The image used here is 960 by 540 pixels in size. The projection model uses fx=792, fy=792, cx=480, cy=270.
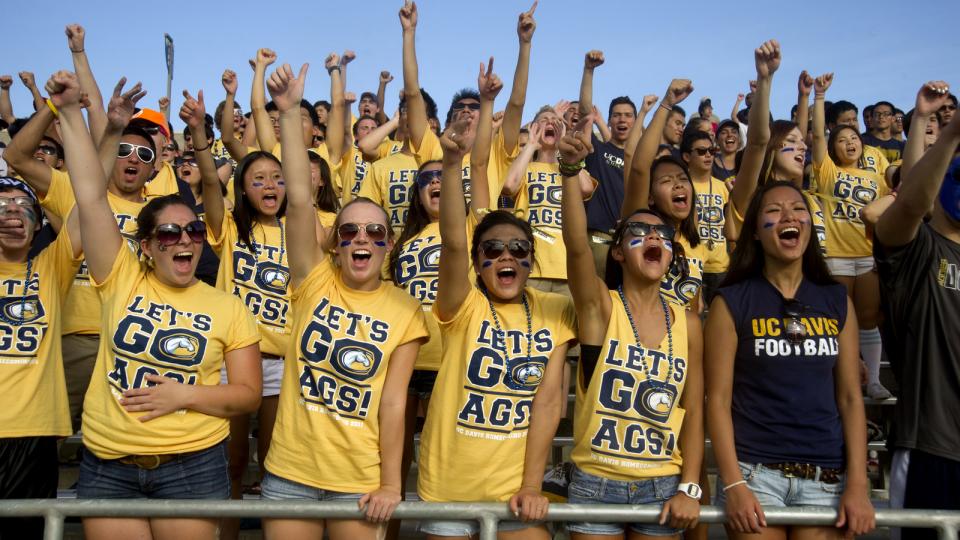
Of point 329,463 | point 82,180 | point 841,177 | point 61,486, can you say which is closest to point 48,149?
point 61,486

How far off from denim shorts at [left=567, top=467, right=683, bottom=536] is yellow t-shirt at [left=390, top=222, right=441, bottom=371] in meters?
1.39

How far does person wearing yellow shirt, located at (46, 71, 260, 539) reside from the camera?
337 cm

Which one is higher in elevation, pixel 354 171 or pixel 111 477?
pixel 354 171

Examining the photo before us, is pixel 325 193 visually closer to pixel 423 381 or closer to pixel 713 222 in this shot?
pixel 423 381

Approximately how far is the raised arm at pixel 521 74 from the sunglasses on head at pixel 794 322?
295 centimetres

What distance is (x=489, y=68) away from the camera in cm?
450

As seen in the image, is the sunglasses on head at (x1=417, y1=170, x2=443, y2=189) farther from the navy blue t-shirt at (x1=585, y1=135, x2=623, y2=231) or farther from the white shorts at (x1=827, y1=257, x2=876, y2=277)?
the white shorts at (x1=827, y1=257, x2=876, y2=277)

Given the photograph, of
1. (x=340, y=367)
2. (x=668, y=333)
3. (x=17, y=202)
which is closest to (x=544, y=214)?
(x=668, y=333)

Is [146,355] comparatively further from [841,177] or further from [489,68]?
[841,177]

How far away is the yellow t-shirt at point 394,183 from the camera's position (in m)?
6.39

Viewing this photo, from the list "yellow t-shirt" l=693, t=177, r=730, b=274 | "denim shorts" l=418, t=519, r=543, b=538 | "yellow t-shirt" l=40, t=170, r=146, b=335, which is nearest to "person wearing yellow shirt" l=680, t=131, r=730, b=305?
"yellow t-shirt" l=693, t=177, r=730, b=274

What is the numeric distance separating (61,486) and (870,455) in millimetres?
6161

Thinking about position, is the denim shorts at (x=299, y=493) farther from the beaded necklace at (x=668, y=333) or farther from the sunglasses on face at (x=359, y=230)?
the beaded necklace at (x=668, y=333)

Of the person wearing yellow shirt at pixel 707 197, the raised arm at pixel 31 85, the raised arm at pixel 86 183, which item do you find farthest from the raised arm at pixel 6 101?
the person wearing yellow shirt at pixel 707 197
